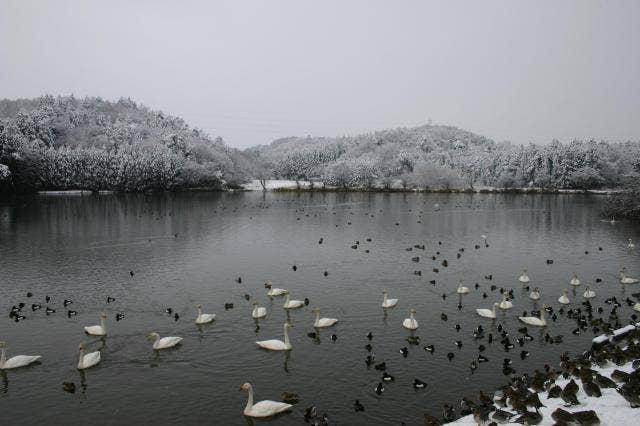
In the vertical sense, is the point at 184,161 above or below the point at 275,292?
above

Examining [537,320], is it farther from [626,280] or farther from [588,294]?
[626,280]

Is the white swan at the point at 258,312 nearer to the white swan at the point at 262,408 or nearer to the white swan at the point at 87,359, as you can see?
the white swan at the point at 87,359

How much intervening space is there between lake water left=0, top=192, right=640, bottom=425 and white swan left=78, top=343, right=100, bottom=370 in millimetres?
274

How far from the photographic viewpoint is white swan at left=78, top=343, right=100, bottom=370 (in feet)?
60.2

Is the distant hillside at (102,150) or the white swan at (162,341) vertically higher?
the distant hillside at (102,150)

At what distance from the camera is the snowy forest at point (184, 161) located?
105688 millimetres

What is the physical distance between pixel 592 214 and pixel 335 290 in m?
53.4

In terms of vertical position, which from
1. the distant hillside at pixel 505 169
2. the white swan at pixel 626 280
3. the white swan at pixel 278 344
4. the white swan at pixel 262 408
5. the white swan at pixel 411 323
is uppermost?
the distant hillside at pixel 505 169

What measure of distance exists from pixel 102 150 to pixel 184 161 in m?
19.7

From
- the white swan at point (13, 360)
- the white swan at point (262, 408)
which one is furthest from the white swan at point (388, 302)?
the white swan at point (13, 360)

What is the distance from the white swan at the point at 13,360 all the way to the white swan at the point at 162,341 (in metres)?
4.25

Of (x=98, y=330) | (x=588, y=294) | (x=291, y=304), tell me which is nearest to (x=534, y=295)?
(x=588, y=294)

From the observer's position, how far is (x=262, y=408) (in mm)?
15258

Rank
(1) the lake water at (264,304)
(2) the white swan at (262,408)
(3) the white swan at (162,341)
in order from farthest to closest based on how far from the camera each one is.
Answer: (3) the white swan at (162,341)
(1) the lake water at (264,304)
(2) the white swan at (262,408)
